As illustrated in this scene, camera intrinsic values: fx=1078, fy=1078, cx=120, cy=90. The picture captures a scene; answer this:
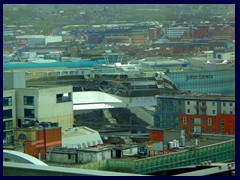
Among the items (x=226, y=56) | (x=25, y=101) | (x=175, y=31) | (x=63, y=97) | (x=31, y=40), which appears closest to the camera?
(x=25, y=101)

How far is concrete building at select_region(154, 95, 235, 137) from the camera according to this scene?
31.3 feet

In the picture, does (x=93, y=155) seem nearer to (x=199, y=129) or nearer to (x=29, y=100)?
(x=29, y=100)

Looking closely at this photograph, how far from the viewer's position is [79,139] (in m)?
8.48

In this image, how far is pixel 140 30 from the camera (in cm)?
2636

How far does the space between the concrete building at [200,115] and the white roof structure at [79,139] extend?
3.20ft

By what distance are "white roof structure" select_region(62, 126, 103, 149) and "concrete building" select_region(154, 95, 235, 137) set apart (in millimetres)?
974

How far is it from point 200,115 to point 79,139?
162cm

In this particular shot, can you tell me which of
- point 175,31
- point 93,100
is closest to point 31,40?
point 175,31

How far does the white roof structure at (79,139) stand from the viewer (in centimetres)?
825

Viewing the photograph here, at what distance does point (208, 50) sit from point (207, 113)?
12.6m

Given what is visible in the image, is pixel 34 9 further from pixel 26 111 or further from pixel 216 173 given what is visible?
pixel 216 173

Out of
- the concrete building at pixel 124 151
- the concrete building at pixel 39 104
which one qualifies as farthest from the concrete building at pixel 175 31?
the concrete building at pixel 124 151

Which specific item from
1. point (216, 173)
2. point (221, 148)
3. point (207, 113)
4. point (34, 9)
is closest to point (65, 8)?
point (34, 9)

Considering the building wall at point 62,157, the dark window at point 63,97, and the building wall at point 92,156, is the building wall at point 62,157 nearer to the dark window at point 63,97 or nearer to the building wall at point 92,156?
the building wall at point 92,156
